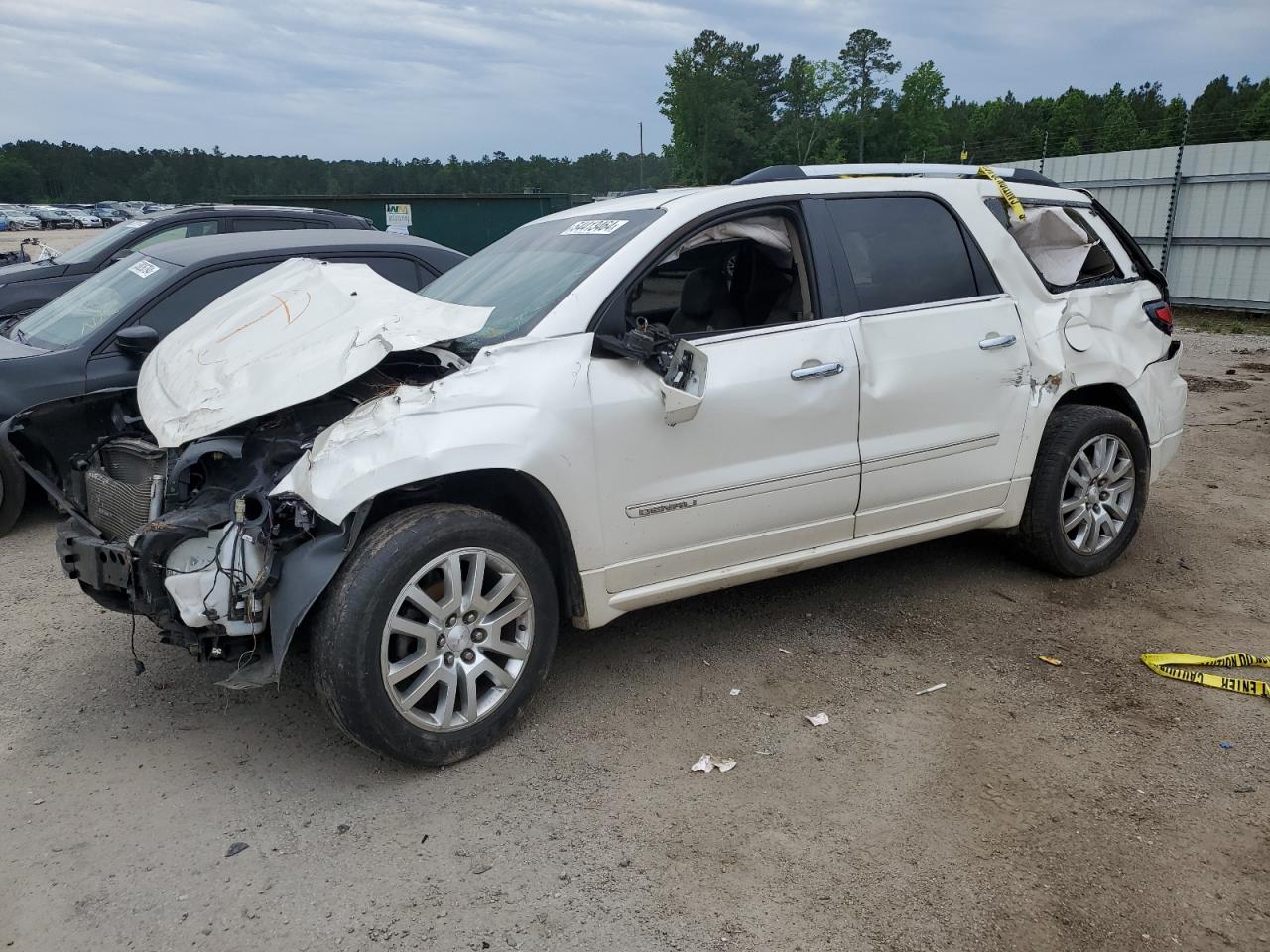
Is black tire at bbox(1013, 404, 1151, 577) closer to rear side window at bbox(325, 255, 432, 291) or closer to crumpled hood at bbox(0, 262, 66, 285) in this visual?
rear side window at bbox(325, 255, 432, 291)

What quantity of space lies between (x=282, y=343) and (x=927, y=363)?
101 inches

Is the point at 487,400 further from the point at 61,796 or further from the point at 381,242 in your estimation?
the point at 381,242

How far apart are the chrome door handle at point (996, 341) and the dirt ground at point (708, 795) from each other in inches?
48.2

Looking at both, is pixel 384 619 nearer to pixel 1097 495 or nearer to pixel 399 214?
pixel 1097 495

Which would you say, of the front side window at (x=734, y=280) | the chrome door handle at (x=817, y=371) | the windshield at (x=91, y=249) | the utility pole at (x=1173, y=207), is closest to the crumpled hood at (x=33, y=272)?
the windshield at (x=91, y=249)

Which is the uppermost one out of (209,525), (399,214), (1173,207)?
(1173,207)

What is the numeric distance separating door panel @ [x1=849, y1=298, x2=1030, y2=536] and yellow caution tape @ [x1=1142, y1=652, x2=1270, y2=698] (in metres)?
0.94

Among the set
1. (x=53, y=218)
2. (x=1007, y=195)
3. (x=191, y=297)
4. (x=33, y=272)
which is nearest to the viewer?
(x=1007, y=195)

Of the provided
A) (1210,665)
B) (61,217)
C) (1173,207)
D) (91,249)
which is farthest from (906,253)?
(61,217)

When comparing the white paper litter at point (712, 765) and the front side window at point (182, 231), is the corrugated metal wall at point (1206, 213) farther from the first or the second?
the white paper litter at point (712, 765)

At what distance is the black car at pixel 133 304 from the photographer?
17.8 ft

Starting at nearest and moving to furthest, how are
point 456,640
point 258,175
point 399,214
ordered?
point 456,640 → point 399,214 → point 258,175

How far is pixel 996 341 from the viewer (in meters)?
4.23

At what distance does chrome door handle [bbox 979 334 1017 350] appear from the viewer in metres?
4.20
